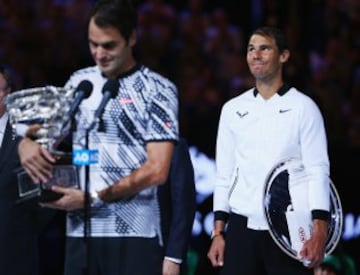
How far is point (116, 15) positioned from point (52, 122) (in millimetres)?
460

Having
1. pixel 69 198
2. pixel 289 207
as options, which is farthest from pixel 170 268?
pixel 69 198

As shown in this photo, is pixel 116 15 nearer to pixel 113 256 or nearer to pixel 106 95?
pixel 106 95

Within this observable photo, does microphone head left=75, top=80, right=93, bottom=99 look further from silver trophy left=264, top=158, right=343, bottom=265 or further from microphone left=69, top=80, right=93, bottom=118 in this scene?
silver trophy left=264, top=158, right=343, bottom=265

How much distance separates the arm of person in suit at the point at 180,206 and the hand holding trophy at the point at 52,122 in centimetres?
129

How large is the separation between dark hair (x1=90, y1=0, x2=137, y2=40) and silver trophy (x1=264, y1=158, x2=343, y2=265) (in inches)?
49.5

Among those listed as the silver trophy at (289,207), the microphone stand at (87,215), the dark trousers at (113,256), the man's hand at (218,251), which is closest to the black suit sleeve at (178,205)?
the man's hand at (218,251)

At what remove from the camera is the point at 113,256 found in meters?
4.41

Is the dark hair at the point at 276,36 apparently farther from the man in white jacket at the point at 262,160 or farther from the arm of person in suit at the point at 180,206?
the arm of person in suit at the point at 180,206

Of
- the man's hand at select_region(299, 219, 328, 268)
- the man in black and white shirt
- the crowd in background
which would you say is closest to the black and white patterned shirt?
the man in black and white shirt

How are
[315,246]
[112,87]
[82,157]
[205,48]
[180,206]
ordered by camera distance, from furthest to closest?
[205,48]
[180,206]
[315,246]
[112,87]
[82,157]

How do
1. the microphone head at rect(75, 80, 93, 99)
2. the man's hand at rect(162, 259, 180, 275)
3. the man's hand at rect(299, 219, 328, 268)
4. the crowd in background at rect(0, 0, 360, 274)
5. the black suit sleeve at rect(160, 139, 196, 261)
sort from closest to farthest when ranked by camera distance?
the microphone head at rect(75, 80, 93, 99)
the man's hand at rect(299, 219, 328, 268)
the man's hand at rect(162, 259, 180, 275)
the black suit sleeve at rect(160, 139, 196, 261)
the crowd in background at rect(0, 0, 360, 274)

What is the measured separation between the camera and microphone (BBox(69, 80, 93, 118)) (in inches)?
167

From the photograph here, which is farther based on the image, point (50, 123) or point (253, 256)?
point (253, 256)

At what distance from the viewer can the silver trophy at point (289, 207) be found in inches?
210
